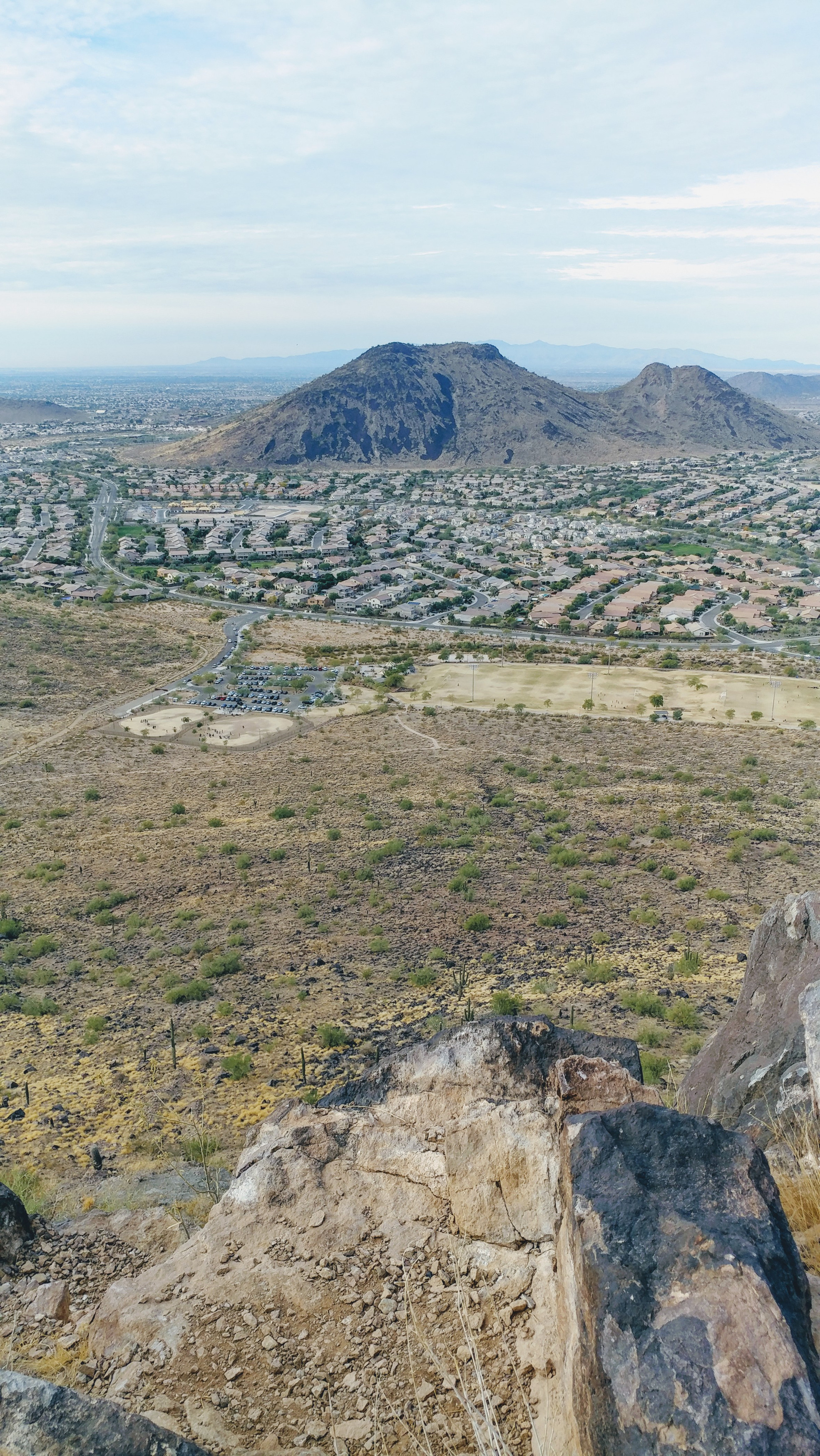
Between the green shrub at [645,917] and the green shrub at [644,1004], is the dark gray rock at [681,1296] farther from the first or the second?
the green shrub at [645,917]

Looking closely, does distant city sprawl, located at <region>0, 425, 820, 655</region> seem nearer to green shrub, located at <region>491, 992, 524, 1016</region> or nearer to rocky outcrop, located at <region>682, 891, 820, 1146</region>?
green shrub, located at <region>491, 992, 524, 1016</region>

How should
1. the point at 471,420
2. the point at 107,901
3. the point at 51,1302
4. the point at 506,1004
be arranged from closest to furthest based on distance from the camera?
the point at 51,1302 → the point at 506,1004 → the point at 107,901 → the point at 471,420

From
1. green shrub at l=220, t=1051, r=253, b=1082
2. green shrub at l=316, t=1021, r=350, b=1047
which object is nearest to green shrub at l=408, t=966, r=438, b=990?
green shrub at l=316, t=1021, r=350, b=1047

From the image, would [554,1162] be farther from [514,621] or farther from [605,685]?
[514,621]

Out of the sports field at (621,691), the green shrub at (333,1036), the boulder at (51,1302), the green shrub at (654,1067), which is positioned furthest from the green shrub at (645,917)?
the sports field at (621,691)

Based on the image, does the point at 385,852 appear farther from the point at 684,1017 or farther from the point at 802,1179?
the point at 802,1179

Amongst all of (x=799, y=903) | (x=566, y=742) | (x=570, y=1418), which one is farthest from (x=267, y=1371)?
(x=566, y=742)

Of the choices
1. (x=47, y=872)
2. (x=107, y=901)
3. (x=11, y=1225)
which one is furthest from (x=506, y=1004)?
(x=47, y=872)
